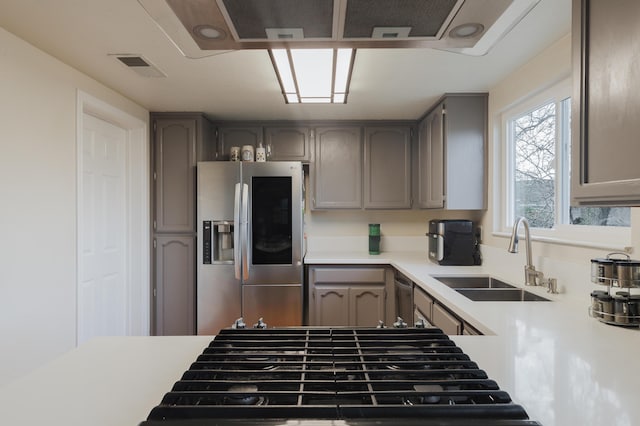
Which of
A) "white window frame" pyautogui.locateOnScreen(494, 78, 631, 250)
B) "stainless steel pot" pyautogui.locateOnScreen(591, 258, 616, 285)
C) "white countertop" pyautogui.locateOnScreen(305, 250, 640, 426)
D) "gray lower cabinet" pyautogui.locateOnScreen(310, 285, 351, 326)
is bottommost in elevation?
"gray lower cabinet" pyautogui.locateOnScreen(310, 285, 351, 326)

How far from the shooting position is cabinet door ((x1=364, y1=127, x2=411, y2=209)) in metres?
3.38

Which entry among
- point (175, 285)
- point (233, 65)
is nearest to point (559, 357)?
point (233, 65)

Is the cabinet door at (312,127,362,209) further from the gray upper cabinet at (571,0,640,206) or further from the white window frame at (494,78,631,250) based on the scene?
the gray upper cabinet at (571,0,640,206)

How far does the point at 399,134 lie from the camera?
3396 mm

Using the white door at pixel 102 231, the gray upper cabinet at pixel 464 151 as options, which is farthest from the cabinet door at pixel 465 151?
the white door at pixel 102 231

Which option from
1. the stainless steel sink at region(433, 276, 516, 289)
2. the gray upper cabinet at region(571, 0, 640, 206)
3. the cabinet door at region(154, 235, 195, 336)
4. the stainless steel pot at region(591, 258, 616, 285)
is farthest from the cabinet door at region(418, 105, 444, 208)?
the cabinet door at region(154, 235, 195, 336)

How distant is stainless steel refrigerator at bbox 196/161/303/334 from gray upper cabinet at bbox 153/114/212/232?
0.72 ft

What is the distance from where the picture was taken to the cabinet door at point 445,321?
1627mm

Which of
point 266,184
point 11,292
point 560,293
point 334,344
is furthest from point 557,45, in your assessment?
point 11,292

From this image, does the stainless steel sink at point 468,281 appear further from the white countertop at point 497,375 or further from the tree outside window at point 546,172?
the white countertop at point 497,375

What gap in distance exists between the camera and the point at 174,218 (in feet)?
10.4

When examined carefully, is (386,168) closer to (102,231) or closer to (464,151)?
(464,151)

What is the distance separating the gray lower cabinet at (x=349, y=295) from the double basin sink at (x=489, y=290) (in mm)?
731

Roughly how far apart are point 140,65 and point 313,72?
3.81 feet
